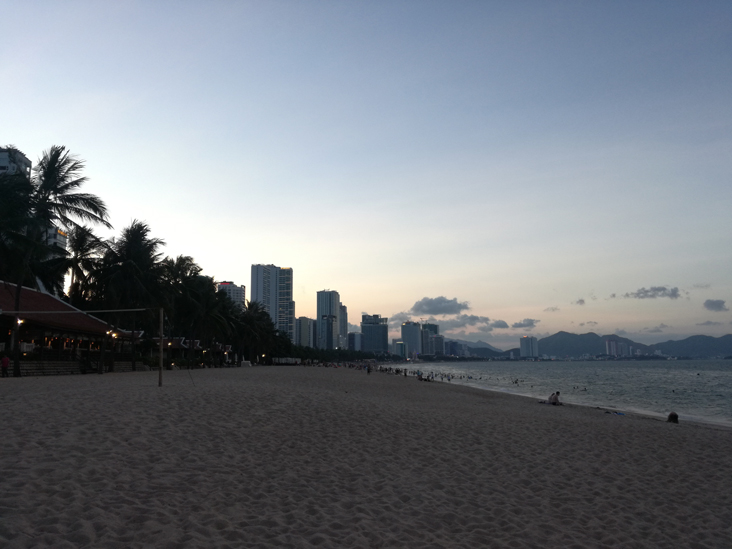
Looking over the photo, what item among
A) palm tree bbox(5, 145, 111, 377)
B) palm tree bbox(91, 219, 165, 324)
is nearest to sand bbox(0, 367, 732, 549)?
palm tree bbox(5, 145, 111, 377)

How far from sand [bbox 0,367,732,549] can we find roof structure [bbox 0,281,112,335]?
51.8 ft

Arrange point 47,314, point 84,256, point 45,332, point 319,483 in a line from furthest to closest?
point 84,256, point 45,332, point 47,314, point 319,483

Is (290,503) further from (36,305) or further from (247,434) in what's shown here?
(36,305)

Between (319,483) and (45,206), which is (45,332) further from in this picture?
(319,483)

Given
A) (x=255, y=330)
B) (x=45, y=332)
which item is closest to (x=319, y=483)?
(x=45, y=332)

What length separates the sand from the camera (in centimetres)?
565

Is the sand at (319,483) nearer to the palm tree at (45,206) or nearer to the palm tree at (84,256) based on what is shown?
the palm tree at (45,206)

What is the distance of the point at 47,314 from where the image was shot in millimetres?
29188

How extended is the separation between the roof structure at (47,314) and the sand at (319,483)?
15.8 metres

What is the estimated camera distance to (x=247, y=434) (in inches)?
402

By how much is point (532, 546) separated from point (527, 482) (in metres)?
2.94

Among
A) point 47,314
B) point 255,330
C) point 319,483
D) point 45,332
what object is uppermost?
point 47,314

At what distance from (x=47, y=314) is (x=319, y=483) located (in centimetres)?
2842

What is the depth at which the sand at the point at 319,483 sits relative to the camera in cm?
565
